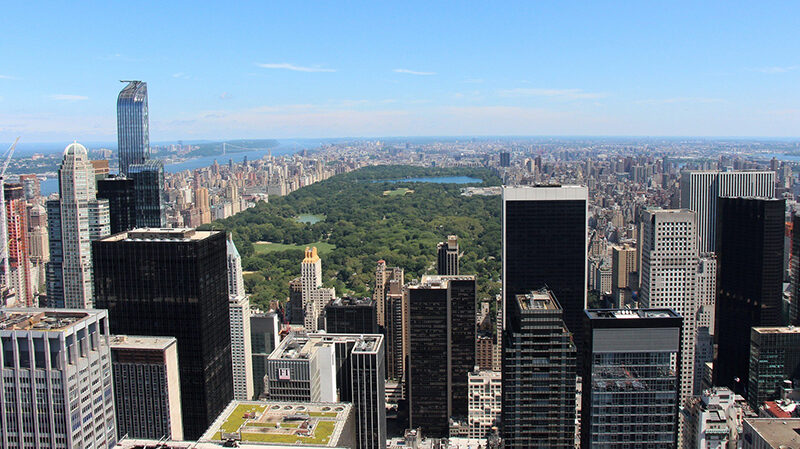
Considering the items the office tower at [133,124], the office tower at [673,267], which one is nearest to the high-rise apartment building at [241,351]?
the office tower at [133,124]

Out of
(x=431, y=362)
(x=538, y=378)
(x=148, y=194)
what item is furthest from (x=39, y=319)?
(x=148, y=194)

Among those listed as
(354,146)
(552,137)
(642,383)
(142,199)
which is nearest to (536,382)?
(642,383)

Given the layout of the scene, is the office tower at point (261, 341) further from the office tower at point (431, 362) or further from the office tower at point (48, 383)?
the office tower at point (48, 383)

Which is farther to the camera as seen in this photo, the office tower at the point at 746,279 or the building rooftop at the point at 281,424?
the office tower at the point at 746,279

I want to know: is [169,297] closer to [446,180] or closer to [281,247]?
[281,247]

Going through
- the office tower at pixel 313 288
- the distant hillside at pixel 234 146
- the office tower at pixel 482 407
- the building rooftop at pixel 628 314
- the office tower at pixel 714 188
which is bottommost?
the office tower at pixel 482 407

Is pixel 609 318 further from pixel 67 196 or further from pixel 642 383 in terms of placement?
pixel 67 196
